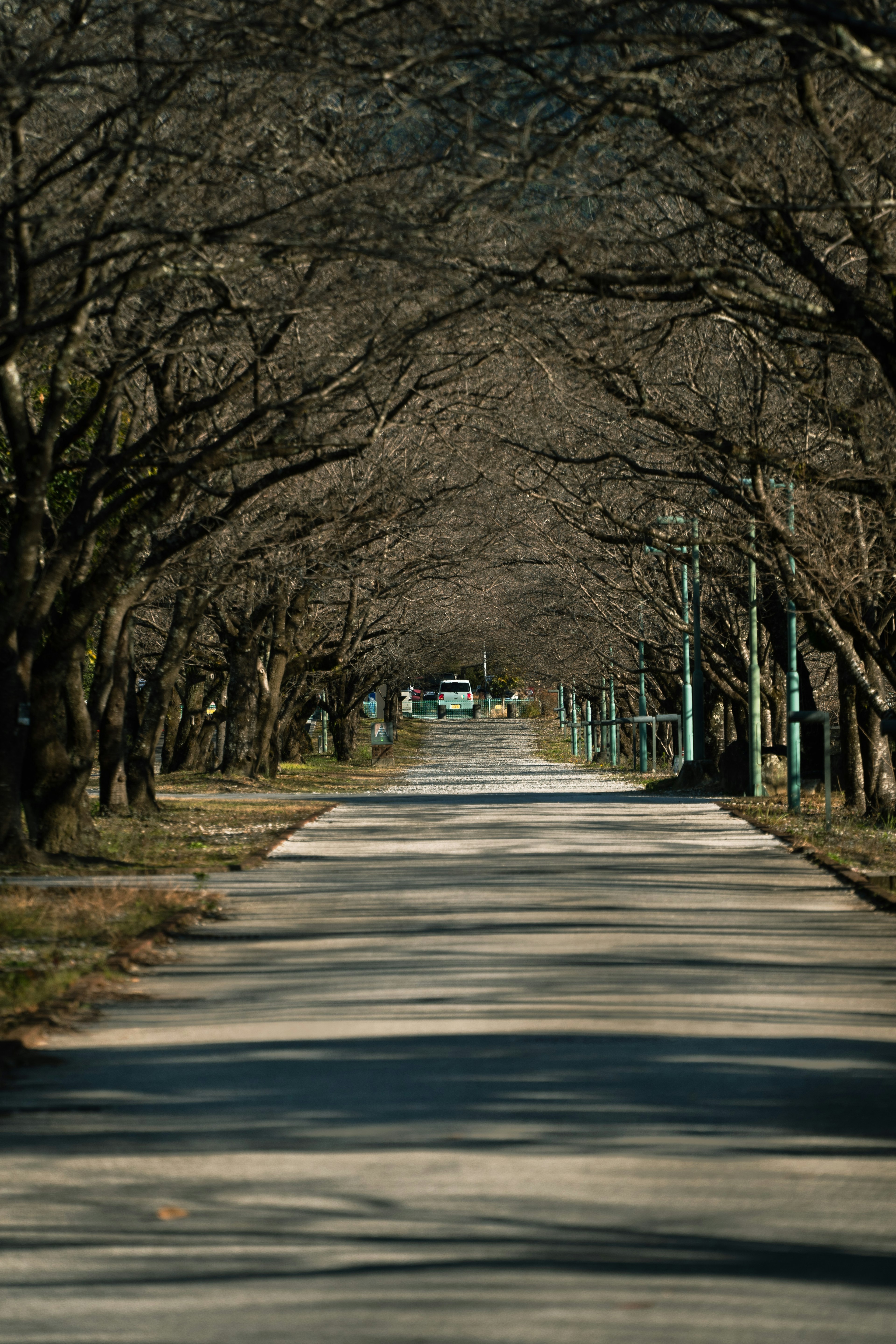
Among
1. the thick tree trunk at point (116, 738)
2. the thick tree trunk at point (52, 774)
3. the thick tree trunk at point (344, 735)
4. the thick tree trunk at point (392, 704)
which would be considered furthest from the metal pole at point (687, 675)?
the thick tree trunk at point (392, 704)

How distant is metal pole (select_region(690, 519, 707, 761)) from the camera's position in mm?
32375

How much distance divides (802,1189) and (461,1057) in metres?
2.45

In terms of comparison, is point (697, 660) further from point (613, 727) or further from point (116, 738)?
point (613, 727)

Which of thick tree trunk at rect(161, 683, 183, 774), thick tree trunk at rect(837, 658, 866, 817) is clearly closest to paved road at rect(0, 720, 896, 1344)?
thick tree trunk at rect(837, 658, 866, 817)

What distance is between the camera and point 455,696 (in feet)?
394

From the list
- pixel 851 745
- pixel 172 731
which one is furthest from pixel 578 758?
pixel 851 745

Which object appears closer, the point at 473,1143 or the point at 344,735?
the point at 473,1143

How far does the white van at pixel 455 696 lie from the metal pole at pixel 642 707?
65321 mm

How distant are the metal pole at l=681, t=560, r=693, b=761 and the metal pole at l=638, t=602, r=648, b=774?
269cm

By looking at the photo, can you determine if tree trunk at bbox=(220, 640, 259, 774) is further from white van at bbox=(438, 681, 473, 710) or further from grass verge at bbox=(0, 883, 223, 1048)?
white van at bbox=(438, 681, 473, 710)

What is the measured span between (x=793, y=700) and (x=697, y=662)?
8.82 m

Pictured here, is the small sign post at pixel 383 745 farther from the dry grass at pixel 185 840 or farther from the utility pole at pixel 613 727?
the dry grass at pixel 185 840

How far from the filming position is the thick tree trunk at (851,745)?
99.9 feet

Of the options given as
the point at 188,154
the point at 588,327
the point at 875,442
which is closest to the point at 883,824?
the point at 875,442
